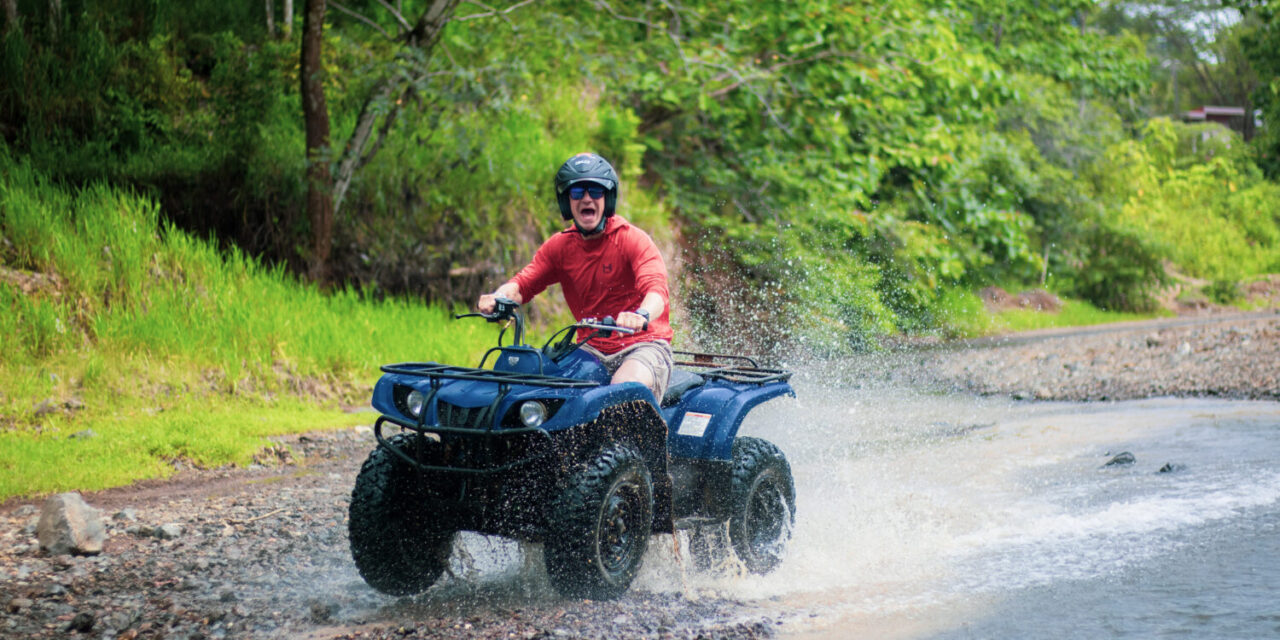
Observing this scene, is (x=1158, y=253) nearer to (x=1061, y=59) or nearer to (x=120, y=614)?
(x=1061, y=59)

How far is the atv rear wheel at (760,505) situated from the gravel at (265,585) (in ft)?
1.51

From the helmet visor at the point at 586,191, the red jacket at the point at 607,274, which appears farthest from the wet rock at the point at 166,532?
the helmet visor at the point at 586,191

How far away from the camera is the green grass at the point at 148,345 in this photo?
8102mm

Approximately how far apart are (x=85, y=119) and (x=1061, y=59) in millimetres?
15966

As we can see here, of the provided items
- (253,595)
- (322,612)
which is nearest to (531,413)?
(322,612)

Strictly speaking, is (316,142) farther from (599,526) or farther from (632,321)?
(599,526)

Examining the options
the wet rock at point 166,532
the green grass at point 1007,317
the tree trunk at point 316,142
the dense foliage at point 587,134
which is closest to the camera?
the wet rock at point 166,532

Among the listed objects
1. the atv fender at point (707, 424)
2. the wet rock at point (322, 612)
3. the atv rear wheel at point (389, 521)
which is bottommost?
the wet rock at point (322, 612)

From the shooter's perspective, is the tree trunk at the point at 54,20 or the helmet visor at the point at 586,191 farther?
the tree trunk at the point at 54,20

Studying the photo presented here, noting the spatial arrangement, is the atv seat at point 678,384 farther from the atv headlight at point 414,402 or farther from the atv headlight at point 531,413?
the atv headlight at point 414,402

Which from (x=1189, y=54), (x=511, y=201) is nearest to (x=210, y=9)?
(x=511, y=201)

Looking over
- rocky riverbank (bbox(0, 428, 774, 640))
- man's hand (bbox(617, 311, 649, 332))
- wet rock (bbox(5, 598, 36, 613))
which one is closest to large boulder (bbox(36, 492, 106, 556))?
rocky riverbank (bbox(0, 428, 774, 640))

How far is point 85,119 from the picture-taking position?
40.1ft

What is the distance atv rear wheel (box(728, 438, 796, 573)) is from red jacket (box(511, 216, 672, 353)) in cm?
76
